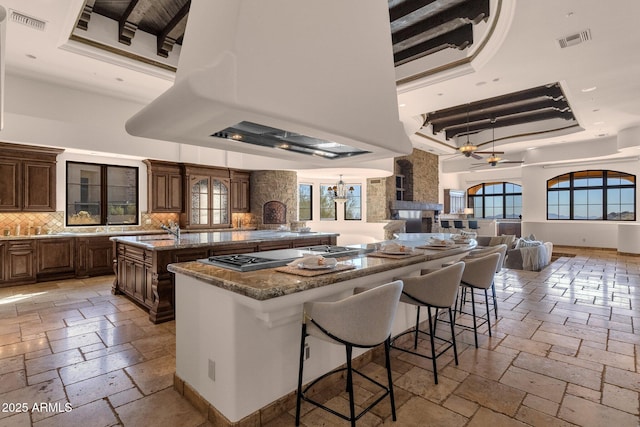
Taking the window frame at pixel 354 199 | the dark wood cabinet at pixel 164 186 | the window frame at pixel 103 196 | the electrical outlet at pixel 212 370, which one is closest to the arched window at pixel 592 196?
the window frame at pixel 354 199

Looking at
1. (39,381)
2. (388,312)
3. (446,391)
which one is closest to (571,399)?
(446,391)

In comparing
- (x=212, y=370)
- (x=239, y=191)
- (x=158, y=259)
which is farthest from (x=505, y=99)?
(x=212, y=370)

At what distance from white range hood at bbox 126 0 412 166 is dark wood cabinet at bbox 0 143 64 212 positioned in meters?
5.45

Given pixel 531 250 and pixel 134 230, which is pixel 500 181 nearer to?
pixel 531 250

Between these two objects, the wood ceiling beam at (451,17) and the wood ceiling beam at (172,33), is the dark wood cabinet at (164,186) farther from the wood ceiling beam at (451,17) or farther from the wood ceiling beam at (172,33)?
the wood ceiling beam at (451,17)

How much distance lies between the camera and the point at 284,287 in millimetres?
1792

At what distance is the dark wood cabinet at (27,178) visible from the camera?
5.57m

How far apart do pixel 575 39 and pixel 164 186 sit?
7.59m

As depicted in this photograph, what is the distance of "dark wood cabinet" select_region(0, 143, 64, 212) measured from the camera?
18.3 ft

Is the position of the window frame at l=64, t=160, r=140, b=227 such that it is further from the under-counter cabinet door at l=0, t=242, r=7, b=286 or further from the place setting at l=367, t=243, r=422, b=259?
the place setting at l=367, t=243, r=422, b=259

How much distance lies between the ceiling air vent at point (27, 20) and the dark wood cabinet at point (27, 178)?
2842 mm

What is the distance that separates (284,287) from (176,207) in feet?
21.9

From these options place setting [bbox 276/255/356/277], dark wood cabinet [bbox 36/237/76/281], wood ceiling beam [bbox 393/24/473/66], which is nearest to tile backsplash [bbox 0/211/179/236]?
dark wood cabinet [bbox 36/237/76/281]

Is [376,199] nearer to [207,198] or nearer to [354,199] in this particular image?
[354,199]
